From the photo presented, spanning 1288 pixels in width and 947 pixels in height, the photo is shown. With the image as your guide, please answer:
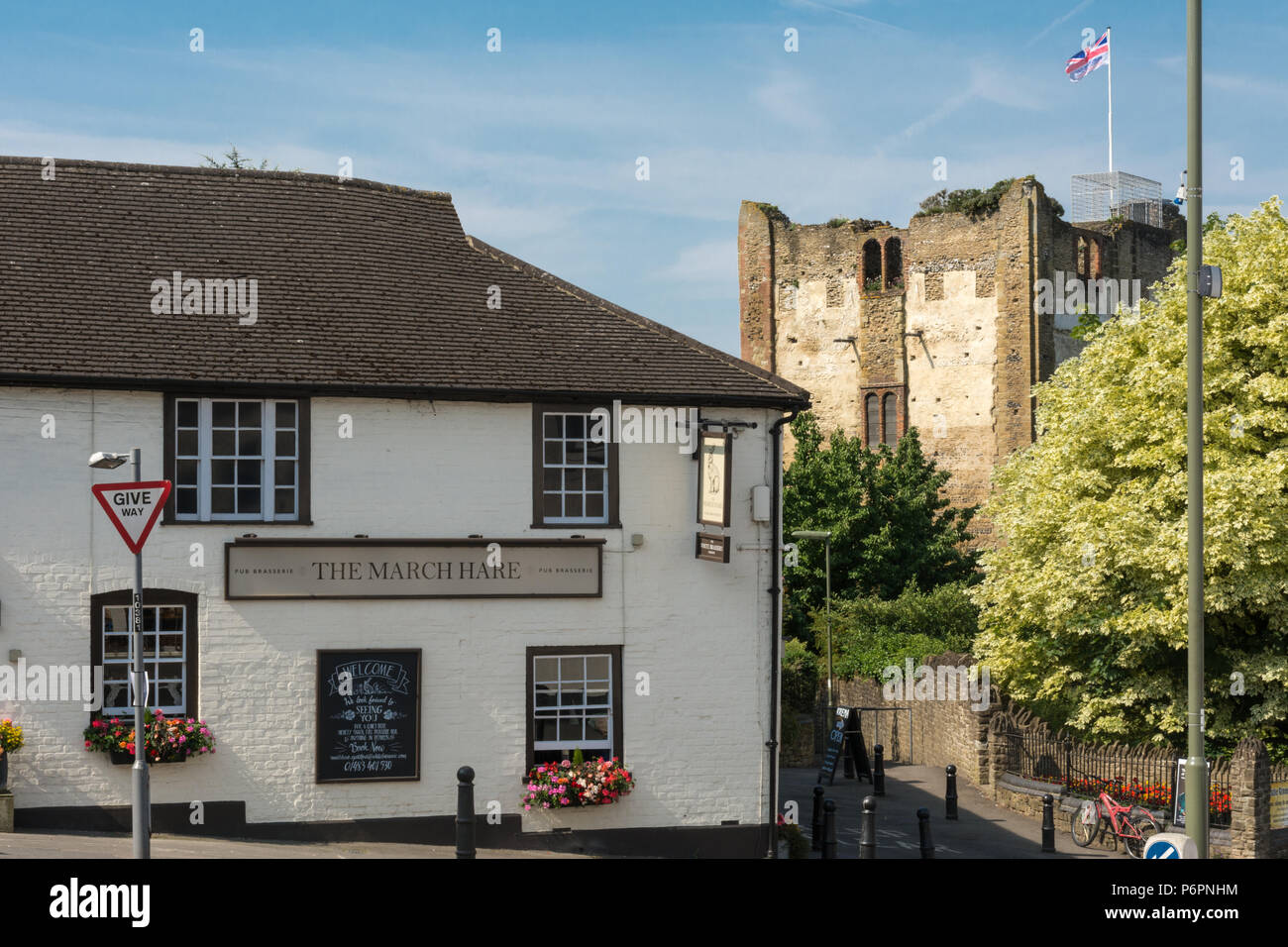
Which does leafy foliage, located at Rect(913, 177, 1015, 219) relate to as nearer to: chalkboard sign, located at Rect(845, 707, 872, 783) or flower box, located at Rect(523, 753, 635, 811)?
chalkboard sign, located at Rect(845, 707, 872, 783)

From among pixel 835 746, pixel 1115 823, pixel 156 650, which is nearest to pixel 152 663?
pixel 156 650

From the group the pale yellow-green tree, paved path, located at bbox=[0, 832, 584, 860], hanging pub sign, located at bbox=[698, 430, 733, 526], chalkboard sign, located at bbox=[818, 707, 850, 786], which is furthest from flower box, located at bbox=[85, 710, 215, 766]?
chalkboard sign, located at bbox=[818, 707, 850, 786]

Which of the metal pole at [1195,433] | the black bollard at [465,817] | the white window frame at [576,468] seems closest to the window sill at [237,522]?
the white window frame at [576,468]

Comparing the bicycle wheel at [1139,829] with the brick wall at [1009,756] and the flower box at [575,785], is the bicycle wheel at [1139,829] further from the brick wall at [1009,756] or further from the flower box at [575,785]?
the flower box at [575,785]

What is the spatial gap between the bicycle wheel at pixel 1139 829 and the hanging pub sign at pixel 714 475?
8.78 m

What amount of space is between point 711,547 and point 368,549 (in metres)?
4.28

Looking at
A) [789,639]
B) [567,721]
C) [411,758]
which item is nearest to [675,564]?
[567,721]

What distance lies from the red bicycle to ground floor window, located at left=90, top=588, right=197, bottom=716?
1356 centimetres

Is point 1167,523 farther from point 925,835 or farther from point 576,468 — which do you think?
point 576,468

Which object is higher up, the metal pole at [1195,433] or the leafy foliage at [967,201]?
the leafy foliage at [967,201]

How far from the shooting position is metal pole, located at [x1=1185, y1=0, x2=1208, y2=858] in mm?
14000

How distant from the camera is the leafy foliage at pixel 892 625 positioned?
37844mm

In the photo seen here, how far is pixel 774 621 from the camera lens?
18.2m
